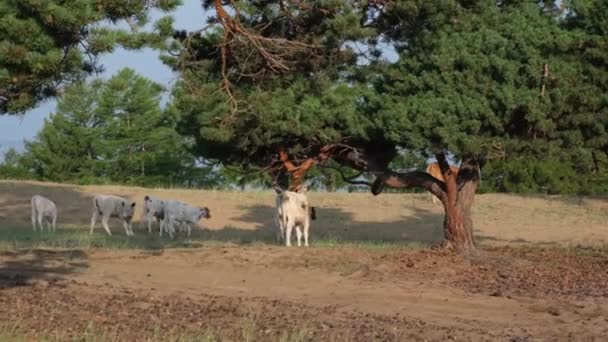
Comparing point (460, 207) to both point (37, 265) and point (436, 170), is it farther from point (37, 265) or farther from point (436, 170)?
point (436, 170)

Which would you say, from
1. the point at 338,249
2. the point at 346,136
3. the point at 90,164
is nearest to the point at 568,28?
the point at 346,136

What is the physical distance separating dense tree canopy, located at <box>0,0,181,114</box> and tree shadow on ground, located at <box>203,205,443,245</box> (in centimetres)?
1577

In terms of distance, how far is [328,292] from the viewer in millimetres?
16938

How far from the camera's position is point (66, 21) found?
936 cm

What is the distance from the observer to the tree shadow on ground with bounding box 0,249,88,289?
53.6 ft

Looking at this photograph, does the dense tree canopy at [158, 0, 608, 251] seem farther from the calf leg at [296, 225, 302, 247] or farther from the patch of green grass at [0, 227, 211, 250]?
the patch of green grass at [0, 227, 211, 250]

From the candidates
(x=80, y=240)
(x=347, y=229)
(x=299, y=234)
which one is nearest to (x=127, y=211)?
(x=80, y=240)

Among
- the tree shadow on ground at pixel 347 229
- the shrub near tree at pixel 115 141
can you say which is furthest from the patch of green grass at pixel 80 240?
the shrub near tree at pixel 115 141

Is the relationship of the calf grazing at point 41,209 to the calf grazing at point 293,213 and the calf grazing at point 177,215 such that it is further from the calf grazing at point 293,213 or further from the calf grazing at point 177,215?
the calf grazing at point 293,213

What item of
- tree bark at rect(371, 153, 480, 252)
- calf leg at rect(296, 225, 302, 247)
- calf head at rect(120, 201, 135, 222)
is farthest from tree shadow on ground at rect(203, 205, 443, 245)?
tree bark at rect(371, 153, 480, 252)

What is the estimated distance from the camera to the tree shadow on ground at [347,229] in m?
29.0

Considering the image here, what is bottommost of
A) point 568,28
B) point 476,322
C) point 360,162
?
point 476,322

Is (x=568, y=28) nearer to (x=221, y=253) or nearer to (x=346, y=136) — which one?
(x=346, y=136)

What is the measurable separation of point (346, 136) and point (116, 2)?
10995 mm
